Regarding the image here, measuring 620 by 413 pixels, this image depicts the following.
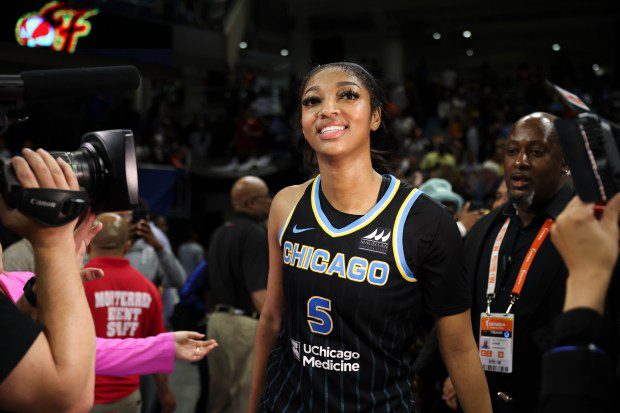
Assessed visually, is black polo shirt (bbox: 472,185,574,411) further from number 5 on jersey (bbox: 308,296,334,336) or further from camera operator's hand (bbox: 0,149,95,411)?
camera operator's hand (bbox: 0,149,95,411)

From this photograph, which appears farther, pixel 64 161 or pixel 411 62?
pixel 411 62

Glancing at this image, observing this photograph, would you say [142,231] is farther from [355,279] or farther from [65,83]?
[65,83]

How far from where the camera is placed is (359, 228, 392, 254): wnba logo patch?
86.0 inches

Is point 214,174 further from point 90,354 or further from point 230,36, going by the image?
point 90,354

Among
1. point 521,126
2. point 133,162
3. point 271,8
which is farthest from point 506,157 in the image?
point 271,8

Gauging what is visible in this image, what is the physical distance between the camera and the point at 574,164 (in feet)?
4.65

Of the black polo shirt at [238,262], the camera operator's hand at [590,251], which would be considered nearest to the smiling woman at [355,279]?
the camera operator's hand at [590,251]

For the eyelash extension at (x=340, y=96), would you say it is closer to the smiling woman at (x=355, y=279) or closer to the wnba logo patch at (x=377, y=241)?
the smiling woman at (x=355, y=279)

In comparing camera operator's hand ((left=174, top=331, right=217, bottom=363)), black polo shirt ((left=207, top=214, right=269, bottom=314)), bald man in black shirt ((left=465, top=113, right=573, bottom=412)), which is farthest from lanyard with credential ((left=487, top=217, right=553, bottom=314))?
black polo shirt ((left=207, top=214, right=269, bottom=314))

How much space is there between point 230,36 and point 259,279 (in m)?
13.1

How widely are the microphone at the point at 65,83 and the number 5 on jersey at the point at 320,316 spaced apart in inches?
35.7

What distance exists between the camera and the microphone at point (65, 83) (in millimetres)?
1507

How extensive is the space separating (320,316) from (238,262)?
2.64m

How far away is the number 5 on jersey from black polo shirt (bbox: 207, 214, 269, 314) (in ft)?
8.05
